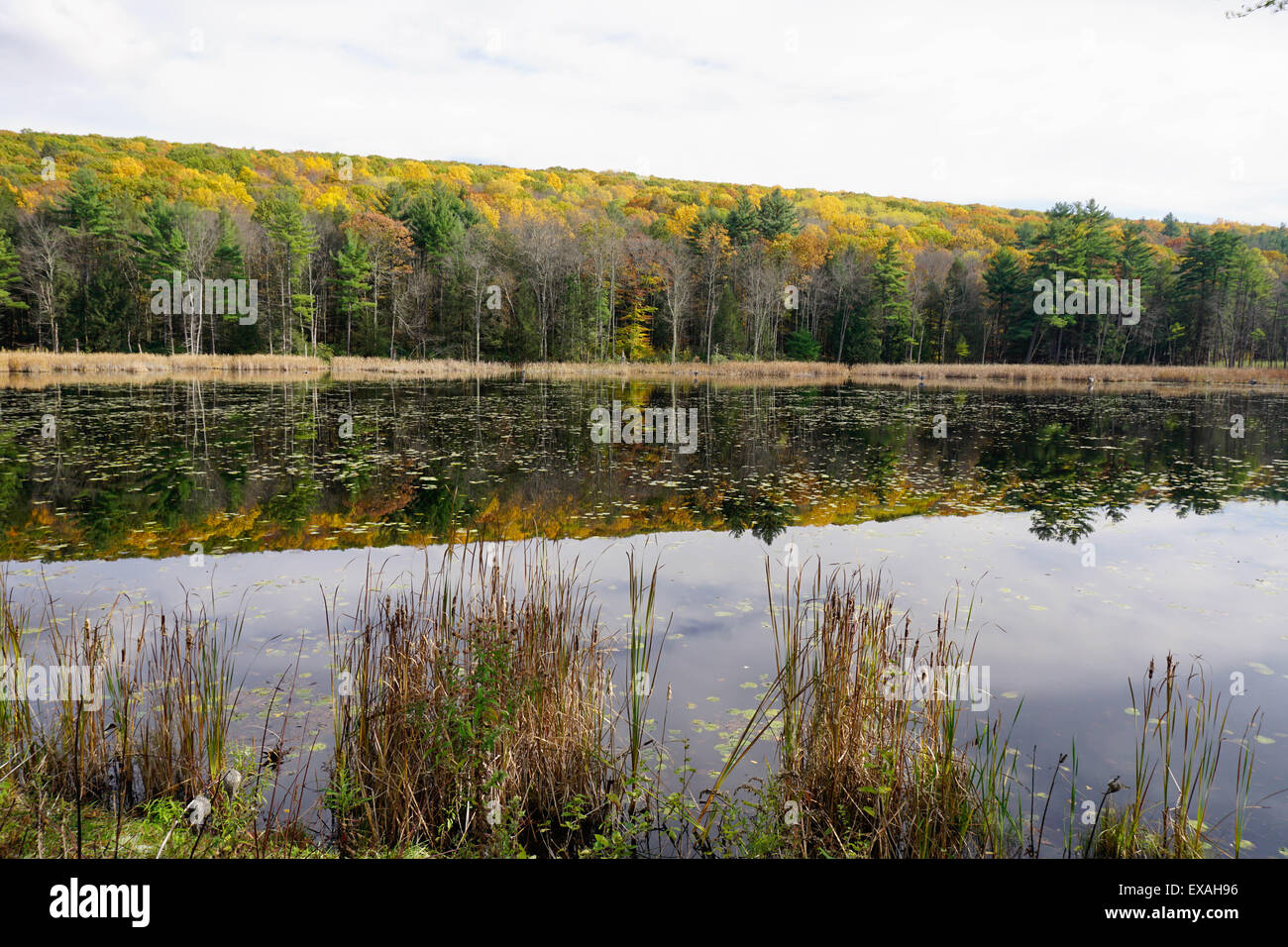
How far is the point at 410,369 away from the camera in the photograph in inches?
1871

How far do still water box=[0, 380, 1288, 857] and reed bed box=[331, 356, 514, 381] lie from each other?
23.5 m

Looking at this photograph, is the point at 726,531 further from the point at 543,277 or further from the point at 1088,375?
the point at 543,277

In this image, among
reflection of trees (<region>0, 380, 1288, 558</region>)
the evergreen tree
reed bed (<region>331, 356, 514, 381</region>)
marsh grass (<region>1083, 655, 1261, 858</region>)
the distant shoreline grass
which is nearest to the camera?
marsh grass (<region>1083, 655, 1261, 858</region>)

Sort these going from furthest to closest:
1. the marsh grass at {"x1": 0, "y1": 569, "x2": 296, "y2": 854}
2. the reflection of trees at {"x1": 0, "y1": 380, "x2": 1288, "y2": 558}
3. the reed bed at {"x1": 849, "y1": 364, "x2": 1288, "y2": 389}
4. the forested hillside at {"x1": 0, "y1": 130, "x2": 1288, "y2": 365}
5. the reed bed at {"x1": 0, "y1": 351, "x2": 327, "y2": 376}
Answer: the forested hillside at {"x1": 0, "y1": 130, "x2": 1288, "y2": 365}, the reed bed at {"x1": 849, "y1": 364, "x2": 1288, "y2": 389}, the reed bed at {"x1": 0, "y1": 351, "x2": 327, "y2": 376}, the reflection of trees at {"x1": 0, "y1": 380, "x2": 1288, "y2": 558}, the marsh grass at {"x1": 0, "y1": 569, "x2": 296, "y2": 854}

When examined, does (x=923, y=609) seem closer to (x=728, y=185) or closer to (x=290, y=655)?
(x=290, y=655)

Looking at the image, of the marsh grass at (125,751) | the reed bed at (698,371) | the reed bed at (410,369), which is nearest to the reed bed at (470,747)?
the marsh grass at (125,751)

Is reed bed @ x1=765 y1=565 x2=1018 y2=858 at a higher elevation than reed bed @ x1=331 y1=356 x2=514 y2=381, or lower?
lower

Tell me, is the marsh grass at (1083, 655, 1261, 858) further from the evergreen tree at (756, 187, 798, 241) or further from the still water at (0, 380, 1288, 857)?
the evergreen tree at (756, 187, 798, 241)

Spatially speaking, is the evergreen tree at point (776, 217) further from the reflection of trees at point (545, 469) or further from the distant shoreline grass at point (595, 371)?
the reflection of trees at point (545, 469)

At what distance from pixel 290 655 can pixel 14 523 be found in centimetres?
664

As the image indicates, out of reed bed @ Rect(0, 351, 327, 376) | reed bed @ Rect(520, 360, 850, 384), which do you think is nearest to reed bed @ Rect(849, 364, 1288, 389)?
reed bed @ Rect(520, 360, 850, 384)

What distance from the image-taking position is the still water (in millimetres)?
6012

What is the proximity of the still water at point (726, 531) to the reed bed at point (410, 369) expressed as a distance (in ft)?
77.1

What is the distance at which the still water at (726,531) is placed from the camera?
237 inches
